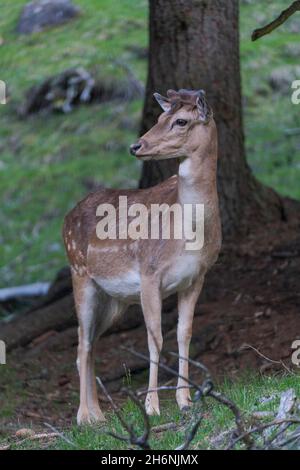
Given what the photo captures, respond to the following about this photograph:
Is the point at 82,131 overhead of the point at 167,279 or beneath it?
beneath

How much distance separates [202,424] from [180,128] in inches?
80.0

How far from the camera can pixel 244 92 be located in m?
17.0

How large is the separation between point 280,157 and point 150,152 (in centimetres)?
866

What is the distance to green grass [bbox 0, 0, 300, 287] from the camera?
610 inches

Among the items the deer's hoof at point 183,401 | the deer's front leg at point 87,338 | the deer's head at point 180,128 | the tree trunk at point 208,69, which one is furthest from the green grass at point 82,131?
the deer's head at point 180,128

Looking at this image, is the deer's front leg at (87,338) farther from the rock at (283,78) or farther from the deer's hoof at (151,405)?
the rock at (283,78)

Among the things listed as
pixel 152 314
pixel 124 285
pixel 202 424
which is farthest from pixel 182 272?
pixel 202 424

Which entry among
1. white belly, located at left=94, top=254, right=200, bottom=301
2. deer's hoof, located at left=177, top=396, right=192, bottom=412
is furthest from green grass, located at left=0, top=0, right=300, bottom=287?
deer's hoof, located at left=177, top=396, right=192, bottom=412

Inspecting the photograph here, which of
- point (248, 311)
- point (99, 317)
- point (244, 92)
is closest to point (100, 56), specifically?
point (244, 92)

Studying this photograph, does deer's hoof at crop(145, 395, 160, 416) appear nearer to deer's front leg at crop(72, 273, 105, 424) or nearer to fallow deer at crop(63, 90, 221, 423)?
fallow deer at crop(63, 90, 221, 423)

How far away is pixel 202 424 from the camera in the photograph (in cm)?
653

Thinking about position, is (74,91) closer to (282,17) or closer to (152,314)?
(282,17)
